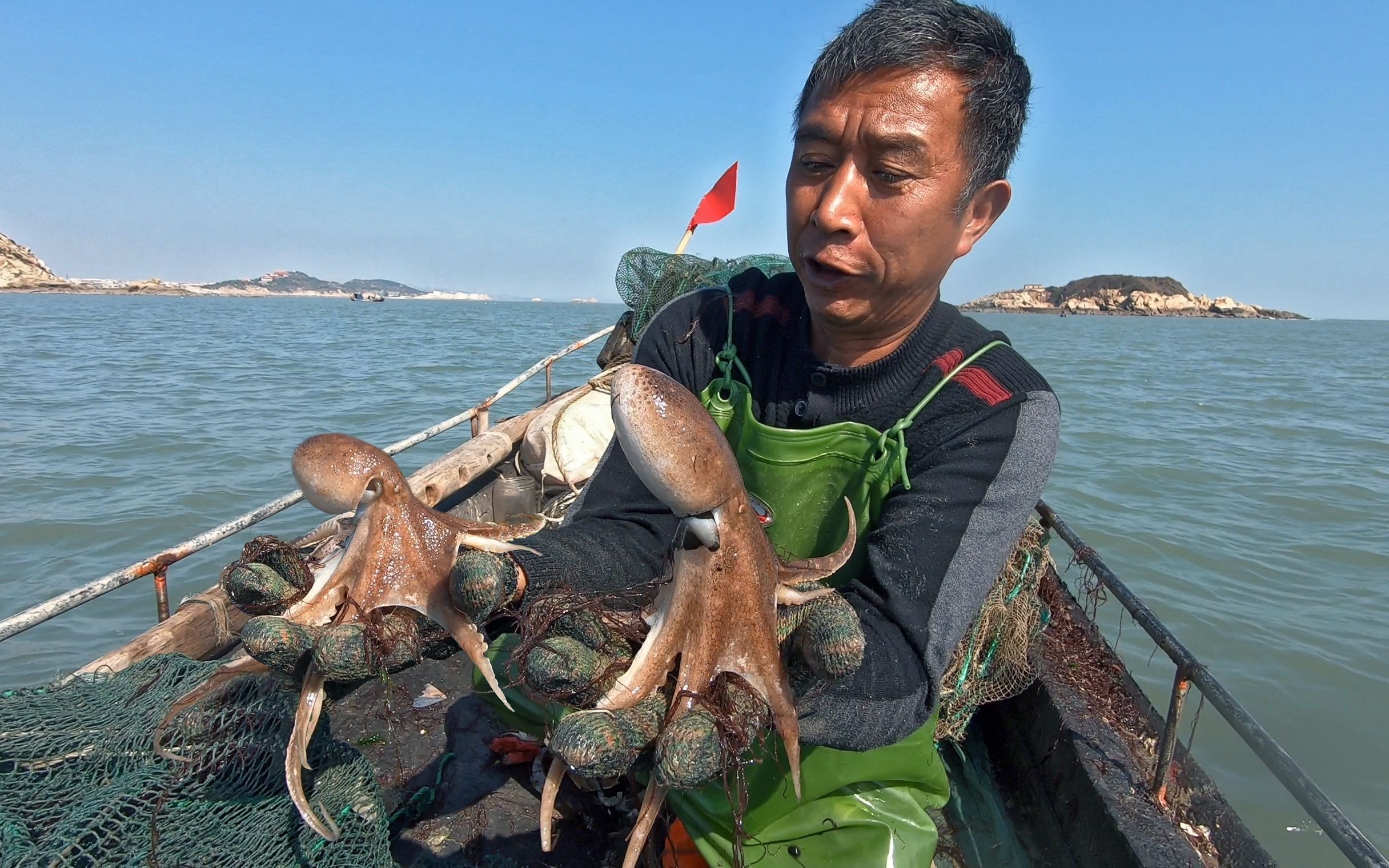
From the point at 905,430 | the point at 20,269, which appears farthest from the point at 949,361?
the point at 20,269

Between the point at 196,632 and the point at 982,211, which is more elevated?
the point at 982,211

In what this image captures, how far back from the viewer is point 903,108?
1.99 meters

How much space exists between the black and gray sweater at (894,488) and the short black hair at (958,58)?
56 centimetres

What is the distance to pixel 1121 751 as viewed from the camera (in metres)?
3.05

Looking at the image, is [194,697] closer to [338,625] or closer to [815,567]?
[338,625]

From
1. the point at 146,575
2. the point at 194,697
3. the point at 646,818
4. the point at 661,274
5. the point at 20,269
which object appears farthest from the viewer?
the point at 20,269

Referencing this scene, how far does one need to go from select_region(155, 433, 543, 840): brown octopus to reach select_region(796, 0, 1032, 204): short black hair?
61.1 inches

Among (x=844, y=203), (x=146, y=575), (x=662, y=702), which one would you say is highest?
(x=844, y=203)

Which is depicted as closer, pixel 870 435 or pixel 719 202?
pixel 870 435

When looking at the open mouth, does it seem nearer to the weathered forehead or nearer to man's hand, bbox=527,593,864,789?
the weathered forehead

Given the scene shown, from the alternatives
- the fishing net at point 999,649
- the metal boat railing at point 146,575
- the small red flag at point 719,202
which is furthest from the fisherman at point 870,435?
the small red flag at point 719,202

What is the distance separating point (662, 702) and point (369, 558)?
2.84 ft

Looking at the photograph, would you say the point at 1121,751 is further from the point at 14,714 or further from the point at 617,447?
the point at 14,714

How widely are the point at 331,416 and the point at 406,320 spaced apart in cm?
4655
